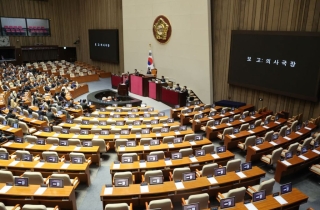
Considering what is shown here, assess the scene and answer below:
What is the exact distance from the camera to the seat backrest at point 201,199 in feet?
16.9

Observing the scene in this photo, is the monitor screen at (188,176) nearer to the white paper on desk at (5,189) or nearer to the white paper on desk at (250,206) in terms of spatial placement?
the white paper on desk at (250,206)

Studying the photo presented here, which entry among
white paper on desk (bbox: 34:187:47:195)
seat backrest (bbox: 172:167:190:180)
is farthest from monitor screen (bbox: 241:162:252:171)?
white paper on desk (bbox: 34:187:47:195)

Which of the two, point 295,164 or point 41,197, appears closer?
point 41,197

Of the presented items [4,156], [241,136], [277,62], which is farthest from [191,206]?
[277,62]

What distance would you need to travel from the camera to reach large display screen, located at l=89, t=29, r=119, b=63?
2300cm

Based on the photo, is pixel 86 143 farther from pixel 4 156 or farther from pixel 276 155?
pixel 276 155

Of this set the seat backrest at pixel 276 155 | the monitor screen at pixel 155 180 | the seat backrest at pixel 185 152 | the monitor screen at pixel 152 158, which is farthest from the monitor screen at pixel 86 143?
the seat backrest at pixel 276 155

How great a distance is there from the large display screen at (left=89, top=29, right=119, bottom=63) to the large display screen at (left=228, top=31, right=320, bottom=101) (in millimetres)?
12131

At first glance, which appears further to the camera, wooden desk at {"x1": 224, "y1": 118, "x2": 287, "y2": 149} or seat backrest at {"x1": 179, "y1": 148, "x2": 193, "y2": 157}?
wooden desk at {"x1": 224, "y1": 118, "x2": 287, "y2": 149}

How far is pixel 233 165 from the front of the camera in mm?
6555

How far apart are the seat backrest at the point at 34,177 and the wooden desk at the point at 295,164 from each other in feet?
20.1

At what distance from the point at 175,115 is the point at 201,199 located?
790 centimetres

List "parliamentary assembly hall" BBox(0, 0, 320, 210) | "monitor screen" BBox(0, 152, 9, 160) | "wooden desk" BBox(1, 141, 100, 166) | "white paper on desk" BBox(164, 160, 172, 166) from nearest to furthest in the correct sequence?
"parliamentary assembly hall" BBox(0, 0, 320, 210) < "white paper on desk" BBox(164, 160, 172, 166) < "monitor screen" BBox(0, 152, 9, 160) < "wooden desk" BBox(1, 141, 100, 166)

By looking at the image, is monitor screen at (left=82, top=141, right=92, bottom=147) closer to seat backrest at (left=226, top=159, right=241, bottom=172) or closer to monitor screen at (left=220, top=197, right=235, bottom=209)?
seat backrest at (left=226, top=159, right=241, bottom=172)
